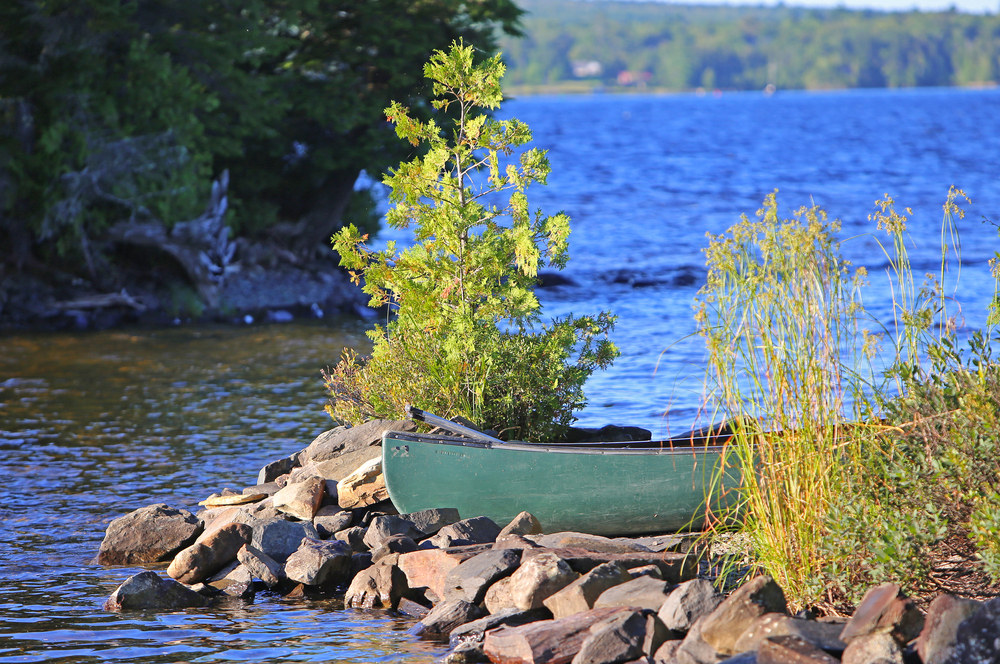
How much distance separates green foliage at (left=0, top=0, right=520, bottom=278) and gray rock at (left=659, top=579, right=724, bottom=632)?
16056 millimetres

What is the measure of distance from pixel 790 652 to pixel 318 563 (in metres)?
3.80

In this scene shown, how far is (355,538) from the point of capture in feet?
28.5

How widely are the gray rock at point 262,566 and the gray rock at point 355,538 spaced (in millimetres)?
556

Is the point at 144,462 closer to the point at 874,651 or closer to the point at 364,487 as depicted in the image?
the point at 364,487

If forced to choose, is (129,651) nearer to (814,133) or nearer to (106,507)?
(106,507)

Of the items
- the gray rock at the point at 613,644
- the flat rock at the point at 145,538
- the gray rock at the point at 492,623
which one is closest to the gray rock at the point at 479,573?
the gray rock at the point at 492,623

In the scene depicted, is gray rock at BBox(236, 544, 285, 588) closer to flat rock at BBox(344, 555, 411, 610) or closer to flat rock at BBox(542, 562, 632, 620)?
flat rock at BBox(344, 555, 411, 610)

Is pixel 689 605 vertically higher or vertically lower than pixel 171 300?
lower

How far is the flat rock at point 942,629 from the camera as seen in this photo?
556cm

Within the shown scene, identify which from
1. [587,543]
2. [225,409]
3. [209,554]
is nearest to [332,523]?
[209,554]

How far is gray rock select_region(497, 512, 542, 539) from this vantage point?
838 cm

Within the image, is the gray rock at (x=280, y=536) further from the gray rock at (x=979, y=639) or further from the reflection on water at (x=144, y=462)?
the gray rock at (x=979, y=639)

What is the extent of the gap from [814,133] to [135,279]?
257 ft

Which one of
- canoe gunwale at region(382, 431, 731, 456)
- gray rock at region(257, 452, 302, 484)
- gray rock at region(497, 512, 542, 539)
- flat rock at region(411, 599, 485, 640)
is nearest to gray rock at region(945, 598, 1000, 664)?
canoe gunwale at region(382, 431, 731, 456)
